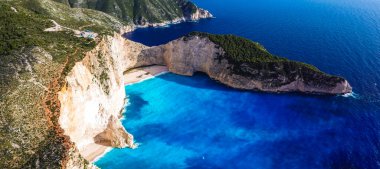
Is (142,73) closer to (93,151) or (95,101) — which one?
(95,101)

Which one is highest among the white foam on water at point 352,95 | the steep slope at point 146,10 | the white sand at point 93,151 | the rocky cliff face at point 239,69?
the steep slope at point 146,10

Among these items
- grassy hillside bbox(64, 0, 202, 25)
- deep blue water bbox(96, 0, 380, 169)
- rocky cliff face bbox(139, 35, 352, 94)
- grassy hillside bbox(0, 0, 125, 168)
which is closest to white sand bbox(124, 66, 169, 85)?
rocky cliff face bbox(139, 35, 352, 94)

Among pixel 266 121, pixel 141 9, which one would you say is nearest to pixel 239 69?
pixel 266 121

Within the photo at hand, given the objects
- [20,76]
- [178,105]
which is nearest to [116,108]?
[178,105]

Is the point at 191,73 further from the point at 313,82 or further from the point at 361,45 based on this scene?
the point at 361,45

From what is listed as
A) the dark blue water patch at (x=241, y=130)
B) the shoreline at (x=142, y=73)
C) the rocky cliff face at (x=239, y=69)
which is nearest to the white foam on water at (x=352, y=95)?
the rocky cliff face at (x=239, y=69)

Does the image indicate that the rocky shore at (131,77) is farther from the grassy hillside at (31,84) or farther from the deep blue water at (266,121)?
the grassy hillside at (31,84)

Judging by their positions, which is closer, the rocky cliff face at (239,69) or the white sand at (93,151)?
the white sand at (93,151)
